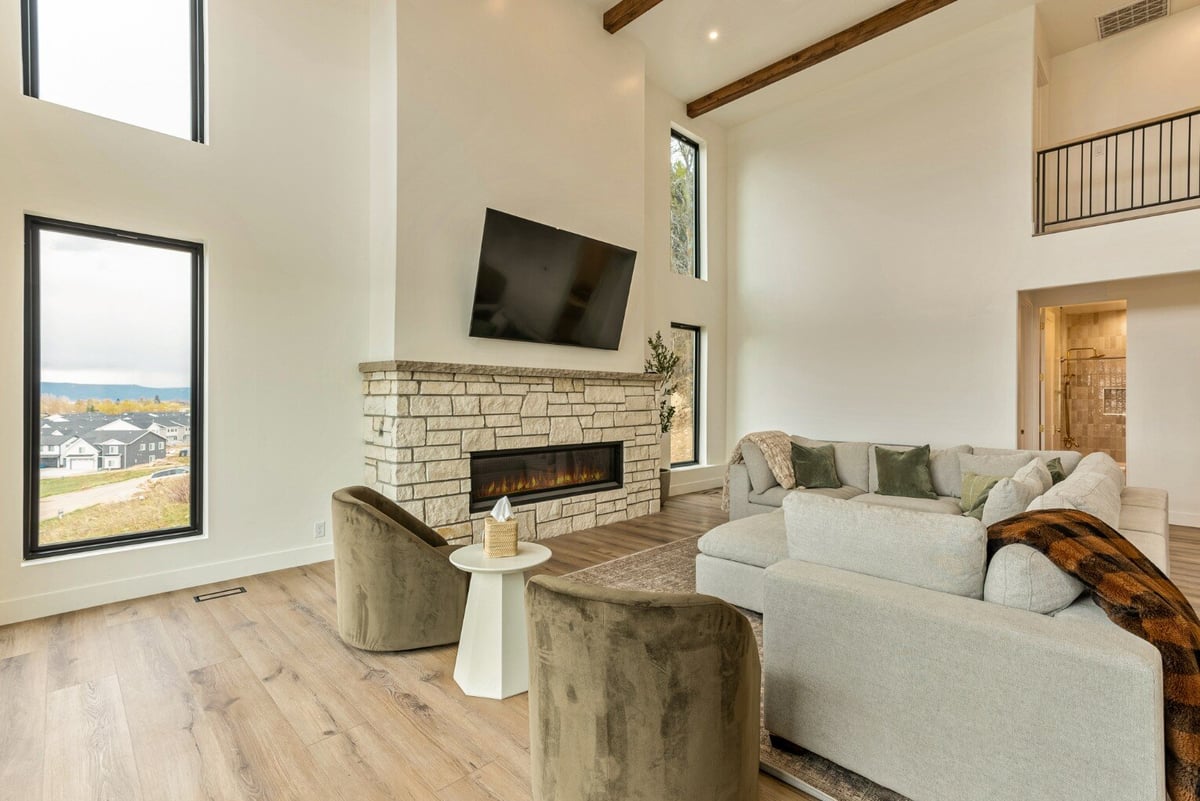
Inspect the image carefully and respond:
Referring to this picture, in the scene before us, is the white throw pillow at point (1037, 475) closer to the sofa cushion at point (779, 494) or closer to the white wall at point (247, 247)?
the sofa cushion at point (779, 494)

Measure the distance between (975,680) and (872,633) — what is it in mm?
256

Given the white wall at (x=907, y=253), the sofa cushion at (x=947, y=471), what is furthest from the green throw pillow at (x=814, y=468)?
the white wall at (x=907, y=253)

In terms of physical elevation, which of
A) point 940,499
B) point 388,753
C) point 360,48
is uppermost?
point 360,48

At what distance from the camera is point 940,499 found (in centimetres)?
481

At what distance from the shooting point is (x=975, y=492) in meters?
4.01

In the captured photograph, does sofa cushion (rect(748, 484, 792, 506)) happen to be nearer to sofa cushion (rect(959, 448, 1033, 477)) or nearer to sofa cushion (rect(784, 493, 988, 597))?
sofa cushion (rect(959, 448, 1033, 477))

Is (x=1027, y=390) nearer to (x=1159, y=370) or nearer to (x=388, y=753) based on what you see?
(x=1159, y=370)

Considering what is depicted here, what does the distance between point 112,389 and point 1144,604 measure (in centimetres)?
473

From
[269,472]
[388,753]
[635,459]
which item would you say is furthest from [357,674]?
[635,459]

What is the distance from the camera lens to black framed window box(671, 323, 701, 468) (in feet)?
23.2

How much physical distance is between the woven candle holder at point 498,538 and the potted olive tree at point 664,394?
13.0 ft

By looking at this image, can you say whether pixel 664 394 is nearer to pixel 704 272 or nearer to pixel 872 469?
pixel 704 272

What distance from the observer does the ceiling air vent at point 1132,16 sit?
526 cm

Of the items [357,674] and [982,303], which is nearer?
[357,674]
